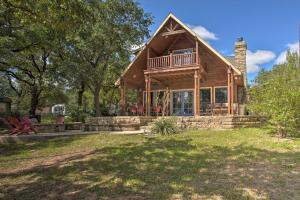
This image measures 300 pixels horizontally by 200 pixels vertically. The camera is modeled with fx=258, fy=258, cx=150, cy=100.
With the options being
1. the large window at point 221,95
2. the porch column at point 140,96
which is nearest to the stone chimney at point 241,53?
the large window at point 221,95

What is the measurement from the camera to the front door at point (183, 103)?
58.2ft

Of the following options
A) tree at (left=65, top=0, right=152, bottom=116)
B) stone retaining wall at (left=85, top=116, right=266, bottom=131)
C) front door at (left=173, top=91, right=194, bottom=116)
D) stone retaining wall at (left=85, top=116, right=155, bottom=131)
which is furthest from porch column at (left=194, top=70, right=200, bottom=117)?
tree at (left=65, top=0, right=152, bottom=116)

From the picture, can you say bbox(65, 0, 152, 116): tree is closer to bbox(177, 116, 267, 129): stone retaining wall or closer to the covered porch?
the covered porch

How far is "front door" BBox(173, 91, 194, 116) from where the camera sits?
58.2 feet

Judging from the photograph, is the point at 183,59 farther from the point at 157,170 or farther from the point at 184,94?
the point at 157,170

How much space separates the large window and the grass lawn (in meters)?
7.68

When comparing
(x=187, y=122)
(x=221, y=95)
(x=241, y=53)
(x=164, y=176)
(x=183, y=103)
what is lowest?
(x=164, y=176)

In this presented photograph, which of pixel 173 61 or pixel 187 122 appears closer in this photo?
pixel 187 122

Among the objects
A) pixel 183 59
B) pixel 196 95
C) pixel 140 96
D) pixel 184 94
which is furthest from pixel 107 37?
pixel 196 95

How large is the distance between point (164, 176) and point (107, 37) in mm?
14359

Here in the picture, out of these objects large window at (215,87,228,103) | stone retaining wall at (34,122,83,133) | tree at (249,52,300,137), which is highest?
large window at (215,87,228,103)

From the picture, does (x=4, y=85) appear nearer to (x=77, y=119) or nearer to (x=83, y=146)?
(x=77, y=119)

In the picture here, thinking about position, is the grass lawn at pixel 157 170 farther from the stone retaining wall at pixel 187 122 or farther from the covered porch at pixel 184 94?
the covered porch at pixel 184 94

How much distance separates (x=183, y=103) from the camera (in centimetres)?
1798
